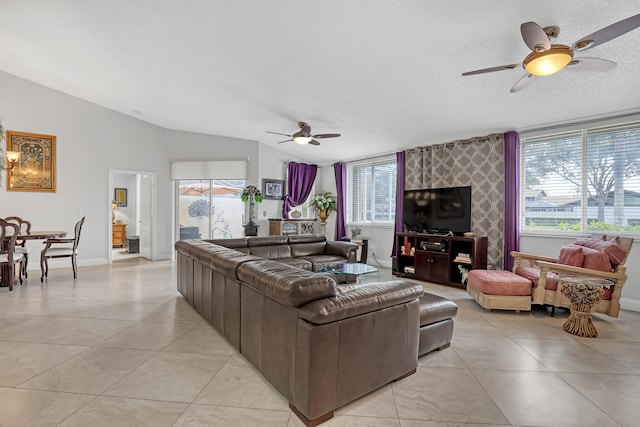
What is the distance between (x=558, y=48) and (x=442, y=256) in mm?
3355

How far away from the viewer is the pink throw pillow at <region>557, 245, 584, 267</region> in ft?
11.0

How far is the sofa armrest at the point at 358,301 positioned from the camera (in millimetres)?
1572

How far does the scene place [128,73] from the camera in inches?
179

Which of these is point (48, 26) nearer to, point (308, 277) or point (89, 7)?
point (89, 7)

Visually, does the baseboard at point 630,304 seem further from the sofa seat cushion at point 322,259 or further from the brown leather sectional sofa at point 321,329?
the sofa seat cushion at point 322,259

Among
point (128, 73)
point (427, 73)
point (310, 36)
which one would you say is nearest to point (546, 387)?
point (427, 73)

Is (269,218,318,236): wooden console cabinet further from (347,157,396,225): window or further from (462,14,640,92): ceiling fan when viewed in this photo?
(462,14,640,92): ceiling fan

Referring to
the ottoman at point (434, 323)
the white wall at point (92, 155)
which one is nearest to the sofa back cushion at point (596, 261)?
the ottoman at point (434, 323)

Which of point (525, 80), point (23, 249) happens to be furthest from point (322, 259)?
point (23, 249)

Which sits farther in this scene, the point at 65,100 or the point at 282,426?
the point at 65,100

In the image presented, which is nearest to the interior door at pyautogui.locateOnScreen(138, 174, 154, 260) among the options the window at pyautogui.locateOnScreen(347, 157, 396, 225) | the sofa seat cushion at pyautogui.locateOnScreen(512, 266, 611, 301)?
the window at pyautogui.locateOnScreen(347, 157, 396, 225)

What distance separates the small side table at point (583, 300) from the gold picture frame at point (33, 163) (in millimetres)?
8217

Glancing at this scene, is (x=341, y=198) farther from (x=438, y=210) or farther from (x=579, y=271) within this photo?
(x=579, y=271)

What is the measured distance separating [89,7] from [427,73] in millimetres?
3634
